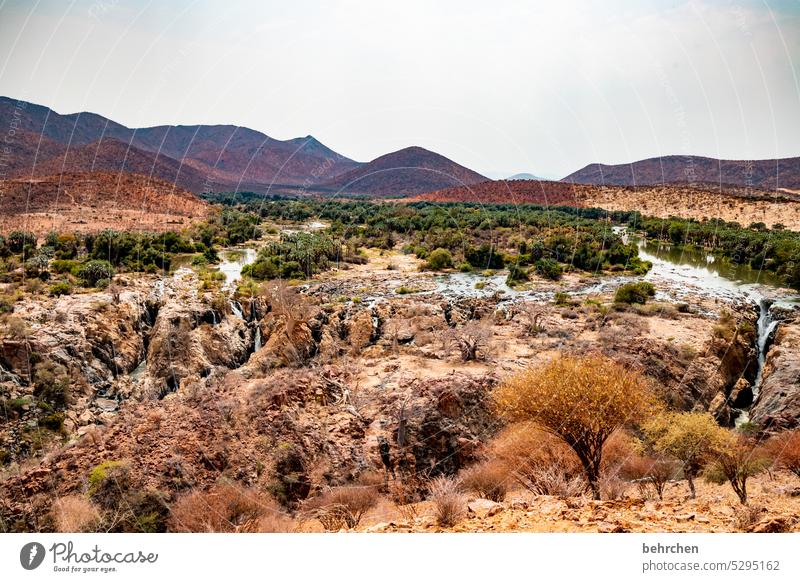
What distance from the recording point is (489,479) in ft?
47.8

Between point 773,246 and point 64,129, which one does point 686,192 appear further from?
point 64,129

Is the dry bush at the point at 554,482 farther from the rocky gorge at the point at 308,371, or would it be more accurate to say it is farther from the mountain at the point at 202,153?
the mountain at the point at 202,153

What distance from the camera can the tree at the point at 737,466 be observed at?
12852 millimetres

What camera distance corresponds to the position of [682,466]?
15.0 metres

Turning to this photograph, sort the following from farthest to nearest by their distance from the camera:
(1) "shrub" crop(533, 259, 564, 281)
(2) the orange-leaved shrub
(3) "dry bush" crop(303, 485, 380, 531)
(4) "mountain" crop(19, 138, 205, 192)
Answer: (4) "mountain" crop(19, 138, 205, 192) < (1) "shrub" crop(533, 259, 564, 281) < (3) "dry bush" crop(303, 485, 380, 531) < (2) the orange-leaved shrub

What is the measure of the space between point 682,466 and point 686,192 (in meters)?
79.3

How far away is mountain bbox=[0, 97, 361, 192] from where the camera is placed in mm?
80438

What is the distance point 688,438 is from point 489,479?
6016 mm

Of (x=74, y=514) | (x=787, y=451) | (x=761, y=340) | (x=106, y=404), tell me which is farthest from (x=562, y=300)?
(x=74, y=514)

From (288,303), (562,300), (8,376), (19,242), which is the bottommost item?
(8,376)

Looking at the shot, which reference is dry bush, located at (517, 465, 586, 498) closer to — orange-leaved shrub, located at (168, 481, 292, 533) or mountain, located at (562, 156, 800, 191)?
orange-leaved shrub, located at (168, 481, 292, 533)

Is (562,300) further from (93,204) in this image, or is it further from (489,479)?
(93,204)

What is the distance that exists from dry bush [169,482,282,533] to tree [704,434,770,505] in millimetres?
12327

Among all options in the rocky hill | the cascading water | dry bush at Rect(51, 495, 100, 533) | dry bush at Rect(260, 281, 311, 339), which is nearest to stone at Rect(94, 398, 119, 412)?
dry bush at Rect(260, 281, 311, 339)
